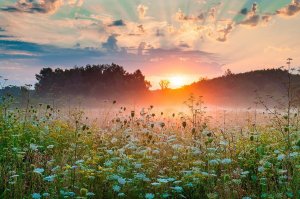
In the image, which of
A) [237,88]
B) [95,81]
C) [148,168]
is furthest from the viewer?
[237,88]

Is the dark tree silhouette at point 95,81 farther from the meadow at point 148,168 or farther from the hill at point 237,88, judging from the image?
the meadow at point 148,168

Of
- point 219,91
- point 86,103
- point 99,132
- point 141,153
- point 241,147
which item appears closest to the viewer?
point 141,153

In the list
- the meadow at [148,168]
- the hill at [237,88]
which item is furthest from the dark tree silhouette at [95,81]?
the meadow at [148,168]

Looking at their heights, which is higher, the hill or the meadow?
the hill

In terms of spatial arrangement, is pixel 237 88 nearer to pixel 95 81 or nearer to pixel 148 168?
pixel 95 81

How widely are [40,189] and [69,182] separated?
708 millimetres

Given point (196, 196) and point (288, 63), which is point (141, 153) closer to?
point (196, 196)

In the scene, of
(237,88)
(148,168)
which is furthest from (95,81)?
(148,168)

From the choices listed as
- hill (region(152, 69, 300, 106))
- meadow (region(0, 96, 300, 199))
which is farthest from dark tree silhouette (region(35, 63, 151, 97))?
meadow (region(0, 96, 300, 199))

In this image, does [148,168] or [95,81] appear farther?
[95,81]

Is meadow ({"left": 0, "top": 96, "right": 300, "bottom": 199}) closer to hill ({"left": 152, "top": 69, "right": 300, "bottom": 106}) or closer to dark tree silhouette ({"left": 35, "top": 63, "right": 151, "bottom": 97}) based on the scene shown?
dark tree silhouette ({"left": 35, "top": 63, "right": 151, "bottom": 97})

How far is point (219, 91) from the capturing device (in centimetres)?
5178

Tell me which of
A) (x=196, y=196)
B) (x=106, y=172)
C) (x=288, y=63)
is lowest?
(x=196, y=196)

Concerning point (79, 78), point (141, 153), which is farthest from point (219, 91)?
point (141, 153)
